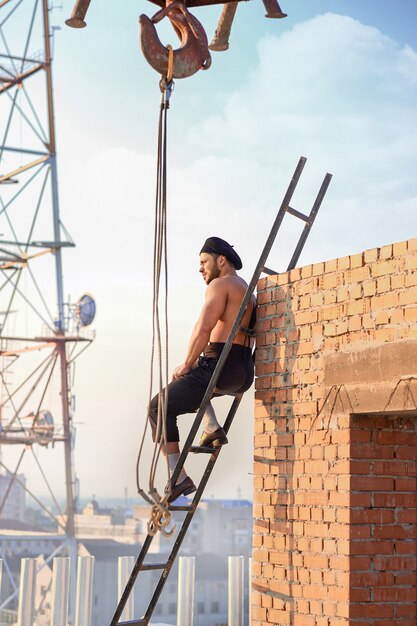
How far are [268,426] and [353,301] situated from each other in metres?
1.04

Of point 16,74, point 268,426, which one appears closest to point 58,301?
point 16,74

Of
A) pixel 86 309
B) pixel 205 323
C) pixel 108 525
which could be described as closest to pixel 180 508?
pixel 205 323

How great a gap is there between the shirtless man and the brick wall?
0.71ft

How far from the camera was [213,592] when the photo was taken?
226 ft

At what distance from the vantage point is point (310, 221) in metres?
6.70

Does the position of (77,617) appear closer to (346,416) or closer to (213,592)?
(346,416)

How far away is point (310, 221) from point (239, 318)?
3.48ft

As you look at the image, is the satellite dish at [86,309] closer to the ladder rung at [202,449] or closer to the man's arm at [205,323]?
the man's arm at [205,323]

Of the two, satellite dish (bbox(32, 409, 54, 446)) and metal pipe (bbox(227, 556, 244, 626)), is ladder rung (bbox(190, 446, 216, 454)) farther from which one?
satellite dish (bbox(32, 409, 54, 446))

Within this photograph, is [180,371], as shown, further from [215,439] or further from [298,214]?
[298,214]

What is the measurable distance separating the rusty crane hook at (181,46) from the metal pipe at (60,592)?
195 inches

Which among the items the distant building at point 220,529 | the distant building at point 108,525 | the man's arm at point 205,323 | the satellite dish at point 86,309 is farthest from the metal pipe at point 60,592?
the distant building at point 220,529

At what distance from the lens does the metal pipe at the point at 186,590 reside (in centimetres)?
802

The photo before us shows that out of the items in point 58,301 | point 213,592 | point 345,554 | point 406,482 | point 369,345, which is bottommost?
point 213,592
